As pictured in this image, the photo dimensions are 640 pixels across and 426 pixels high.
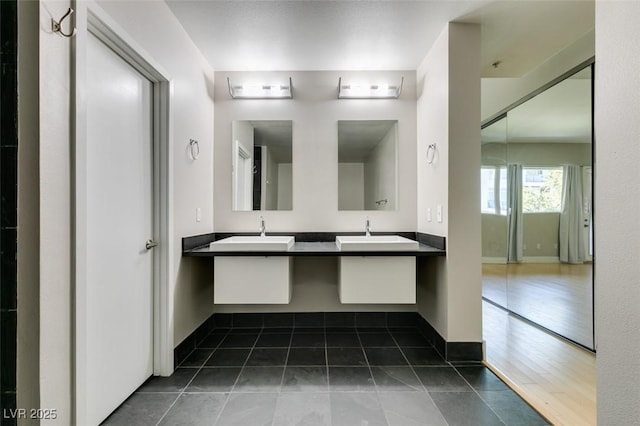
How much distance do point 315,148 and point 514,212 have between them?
8.20 feet

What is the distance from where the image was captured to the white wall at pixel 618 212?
0.85 metres

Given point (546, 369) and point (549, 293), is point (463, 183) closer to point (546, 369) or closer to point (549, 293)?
point (546, 369)

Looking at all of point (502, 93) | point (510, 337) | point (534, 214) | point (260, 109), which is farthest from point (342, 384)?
point (502, 93)

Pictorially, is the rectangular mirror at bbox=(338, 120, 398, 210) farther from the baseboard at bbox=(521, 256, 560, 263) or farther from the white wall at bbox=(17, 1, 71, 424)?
the white wall at bbox=(17, 1, 71, 424)

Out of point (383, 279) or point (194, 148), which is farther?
point (194, 148)

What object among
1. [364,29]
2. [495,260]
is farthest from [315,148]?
[495,260]

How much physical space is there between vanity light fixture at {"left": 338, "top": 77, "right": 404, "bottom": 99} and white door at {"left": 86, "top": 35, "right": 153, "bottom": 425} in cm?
162

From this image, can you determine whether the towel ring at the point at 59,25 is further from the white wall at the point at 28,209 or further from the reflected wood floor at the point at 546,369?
the reflected wood floor at the point at 546,369

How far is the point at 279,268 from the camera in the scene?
6.89ft

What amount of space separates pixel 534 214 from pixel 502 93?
145cm

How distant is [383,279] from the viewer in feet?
6.90

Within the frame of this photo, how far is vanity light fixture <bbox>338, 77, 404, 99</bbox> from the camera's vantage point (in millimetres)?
2645

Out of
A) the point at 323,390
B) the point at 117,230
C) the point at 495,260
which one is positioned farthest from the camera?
the point at 495,260

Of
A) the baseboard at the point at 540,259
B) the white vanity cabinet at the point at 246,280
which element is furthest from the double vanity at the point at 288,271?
the baseboard at the point at 540,259
